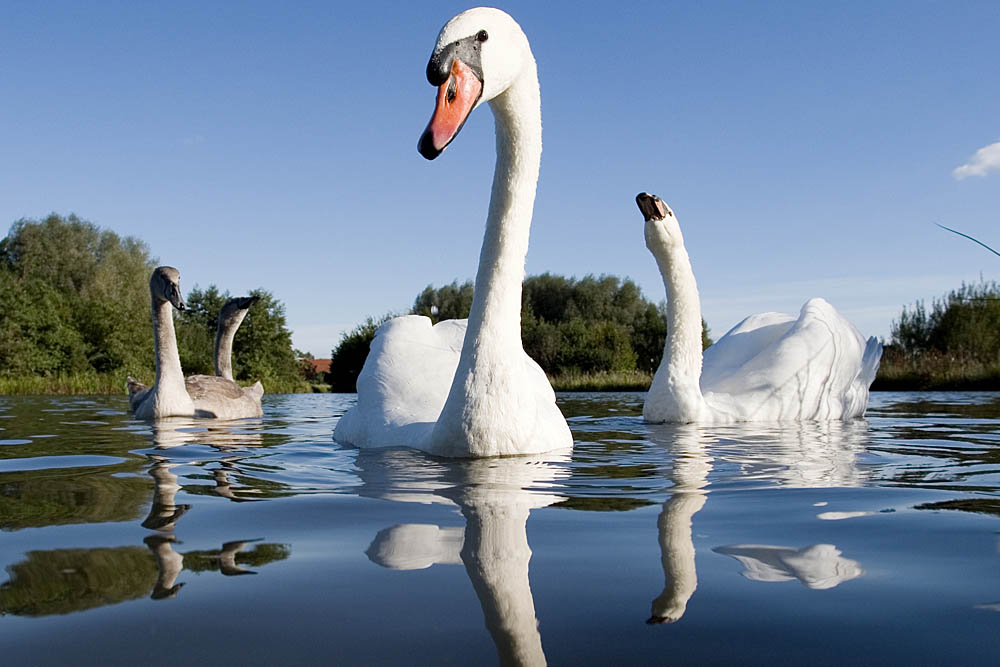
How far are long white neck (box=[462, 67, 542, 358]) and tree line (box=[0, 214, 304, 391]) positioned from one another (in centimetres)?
2138

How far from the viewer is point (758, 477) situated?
3.51 metres

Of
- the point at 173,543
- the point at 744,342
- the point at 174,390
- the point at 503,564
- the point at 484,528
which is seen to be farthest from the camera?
the point at 744,342

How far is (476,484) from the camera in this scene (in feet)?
10.6

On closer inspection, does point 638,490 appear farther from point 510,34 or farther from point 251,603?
point 510,34

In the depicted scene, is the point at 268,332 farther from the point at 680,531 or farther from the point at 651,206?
the point at 680,531

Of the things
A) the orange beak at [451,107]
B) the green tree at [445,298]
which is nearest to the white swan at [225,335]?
the orange beak at [451,107]

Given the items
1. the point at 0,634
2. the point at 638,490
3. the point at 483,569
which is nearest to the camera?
the point at 0,634

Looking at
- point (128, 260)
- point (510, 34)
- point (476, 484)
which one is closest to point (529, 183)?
point (510, 34)

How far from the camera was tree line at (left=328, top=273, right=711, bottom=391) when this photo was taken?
34.5 metres

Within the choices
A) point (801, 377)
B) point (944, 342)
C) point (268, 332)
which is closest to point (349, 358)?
point (268, 332)

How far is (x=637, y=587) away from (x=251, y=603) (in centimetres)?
74

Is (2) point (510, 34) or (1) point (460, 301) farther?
Answer: (1) point (460, 301)

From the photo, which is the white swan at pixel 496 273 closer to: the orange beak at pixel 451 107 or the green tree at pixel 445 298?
the orange beak at pixel 451 107

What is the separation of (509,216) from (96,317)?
1465 inches
